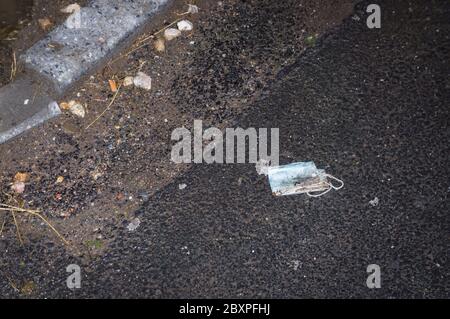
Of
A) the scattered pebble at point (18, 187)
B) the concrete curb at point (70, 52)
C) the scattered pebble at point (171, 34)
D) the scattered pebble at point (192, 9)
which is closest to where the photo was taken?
the scattered pebble at point (18, 187)

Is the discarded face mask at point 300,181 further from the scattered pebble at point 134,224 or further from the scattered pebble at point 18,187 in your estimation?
the scattered pebble at point 18,187

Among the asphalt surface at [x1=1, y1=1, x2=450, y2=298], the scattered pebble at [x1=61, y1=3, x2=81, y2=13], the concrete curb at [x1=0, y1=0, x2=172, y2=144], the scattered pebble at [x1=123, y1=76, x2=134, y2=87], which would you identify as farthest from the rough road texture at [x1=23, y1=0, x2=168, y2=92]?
the asphalt surface at [x1=1, y1=1, x2=450, y2=298]

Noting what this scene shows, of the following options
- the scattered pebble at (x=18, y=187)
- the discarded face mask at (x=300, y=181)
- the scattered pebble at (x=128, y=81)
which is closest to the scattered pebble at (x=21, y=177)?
the scattered pebble at (x=18, y=187)

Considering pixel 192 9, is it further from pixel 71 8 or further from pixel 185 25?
pixel 71 8

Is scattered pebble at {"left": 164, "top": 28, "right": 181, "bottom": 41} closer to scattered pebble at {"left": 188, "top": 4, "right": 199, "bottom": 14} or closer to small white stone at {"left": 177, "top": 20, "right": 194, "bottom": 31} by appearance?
small white stone at {"left": 177, "top": 20, "right": 194, "bottom": 31}

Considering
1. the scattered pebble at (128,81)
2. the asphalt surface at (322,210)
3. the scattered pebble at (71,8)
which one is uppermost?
the scattered pebble at (71,8)
